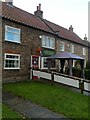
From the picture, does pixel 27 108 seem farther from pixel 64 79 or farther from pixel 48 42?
pixel 48 42

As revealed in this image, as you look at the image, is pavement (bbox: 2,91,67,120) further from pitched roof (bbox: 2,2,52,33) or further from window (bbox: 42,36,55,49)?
window (bbox: 42,36,55,49)

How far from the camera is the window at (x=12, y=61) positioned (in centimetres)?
1875

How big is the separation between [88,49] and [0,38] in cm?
2768

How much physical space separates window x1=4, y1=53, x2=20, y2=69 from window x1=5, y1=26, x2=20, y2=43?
1489mm

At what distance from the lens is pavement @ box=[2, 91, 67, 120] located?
31.4 feet

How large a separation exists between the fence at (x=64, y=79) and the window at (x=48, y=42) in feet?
15.0

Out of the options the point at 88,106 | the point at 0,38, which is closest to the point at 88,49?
the point at 0,38

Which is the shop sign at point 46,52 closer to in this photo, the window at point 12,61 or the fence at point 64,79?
the fence at point 64,79

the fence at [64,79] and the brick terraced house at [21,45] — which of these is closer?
the fence at [64,79]

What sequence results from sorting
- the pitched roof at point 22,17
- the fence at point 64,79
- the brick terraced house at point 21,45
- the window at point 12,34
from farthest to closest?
the pitched roof at point 22,17 < the window at point 12,34 < the brick terraced house at point 21,45 < the fence at point 64,79

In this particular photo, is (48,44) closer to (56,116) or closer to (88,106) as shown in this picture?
(88,106)

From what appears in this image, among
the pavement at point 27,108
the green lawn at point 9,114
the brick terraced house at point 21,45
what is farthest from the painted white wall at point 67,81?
the green lawn at point 9,114

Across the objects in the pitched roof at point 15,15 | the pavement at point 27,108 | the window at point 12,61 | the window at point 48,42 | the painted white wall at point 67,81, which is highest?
the pitched roof at point 15,15

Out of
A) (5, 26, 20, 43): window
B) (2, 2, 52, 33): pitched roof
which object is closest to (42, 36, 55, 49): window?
(2, 2, 52, 33): pitched roof
